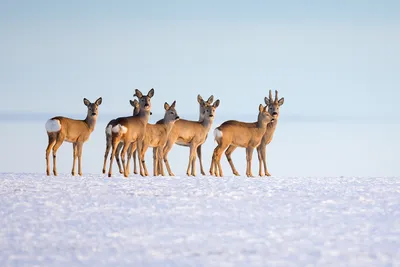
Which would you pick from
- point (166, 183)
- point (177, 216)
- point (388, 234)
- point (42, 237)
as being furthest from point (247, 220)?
point (166, 183)

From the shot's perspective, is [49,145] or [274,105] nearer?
[49,145]

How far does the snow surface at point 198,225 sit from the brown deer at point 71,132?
4057 mm

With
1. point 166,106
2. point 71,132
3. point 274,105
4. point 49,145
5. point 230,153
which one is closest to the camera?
point 49,145

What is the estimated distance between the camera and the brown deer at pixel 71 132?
20562 millimetres

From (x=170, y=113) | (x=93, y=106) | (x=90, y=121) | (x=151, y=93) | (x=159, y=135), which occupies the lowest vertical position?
(x=159, y=135)

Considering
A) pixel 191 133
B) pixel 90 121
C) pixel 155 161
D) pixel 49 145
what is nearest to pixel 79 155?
pixel 49 145

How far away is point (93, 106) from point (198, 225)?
11.4 m

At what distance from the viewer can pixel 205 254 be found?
365 inches

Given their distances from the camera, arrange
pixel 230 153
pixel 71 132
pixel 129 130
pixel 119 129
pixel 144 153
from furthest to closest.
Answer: pixel 230 153 < pixel 144 153 < pixel 71 132 < pixel 129 130 < pixel 119 129

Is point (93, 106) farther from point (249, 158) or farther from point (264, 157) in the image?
point (264, 157)

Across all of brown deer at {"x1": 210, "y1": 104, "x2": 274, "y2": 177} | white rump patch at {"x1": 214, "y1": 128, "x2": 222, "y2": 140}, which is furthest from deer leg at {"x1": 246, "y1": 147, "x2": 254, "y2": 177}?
white rump patch at {"x1": 214, "y1": 128, "x2": 222, "y2": 140}

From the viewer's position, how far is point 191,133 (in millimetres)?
22266

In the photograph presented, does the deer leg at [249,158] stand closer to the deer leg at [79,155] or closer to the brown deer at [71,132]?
the brown deer at [71,132]

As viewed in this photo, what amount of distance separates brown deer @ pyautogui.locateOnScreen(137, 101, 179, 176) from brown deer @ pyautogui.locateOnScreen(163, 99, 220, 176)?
0.89 ft
